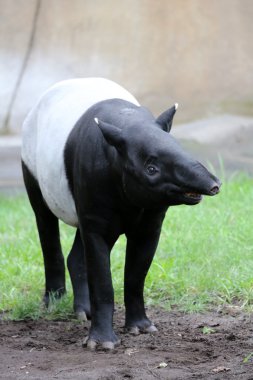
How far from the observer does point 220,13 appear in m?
11.9

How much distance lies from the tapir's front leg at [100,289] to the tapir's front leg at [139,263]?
17 cm

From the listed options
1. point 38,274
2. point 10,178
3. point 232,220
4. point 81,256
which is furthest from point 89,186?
point 10,178

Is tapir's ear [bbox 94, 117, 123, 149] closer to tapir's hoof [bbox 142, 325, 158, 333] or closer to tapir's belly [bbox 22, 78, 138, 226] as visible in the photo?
tapir's belly [bbox 22, 78, 138, 226]

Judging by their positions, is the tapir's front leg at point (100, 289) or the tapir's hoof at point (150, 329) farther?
the tapir's hoof at point (150, 329)

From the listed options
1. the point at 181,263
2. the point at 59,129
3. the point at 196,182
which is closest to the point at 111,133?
the point at 196,182

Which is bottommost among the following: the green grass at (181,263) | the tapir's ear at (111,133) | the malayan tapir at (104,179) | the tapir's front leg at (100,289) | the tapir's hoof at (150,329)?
the green grass at (181,263)

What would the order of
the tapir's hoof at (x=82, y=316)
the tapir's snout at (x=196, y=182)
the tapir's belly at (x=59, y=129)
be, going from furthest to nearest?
1. the tapir's hoof at (x=82, y=316)
2. the tapir's belly at (x=59, y=129)
3. the tapir's snout at (x=196, y=182)

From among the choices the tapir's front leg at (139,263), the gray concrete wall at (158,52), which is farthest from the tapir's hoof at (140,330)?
the gray concrete wall at (158,52)

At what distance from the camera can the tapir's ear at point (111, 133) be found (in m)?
4.38

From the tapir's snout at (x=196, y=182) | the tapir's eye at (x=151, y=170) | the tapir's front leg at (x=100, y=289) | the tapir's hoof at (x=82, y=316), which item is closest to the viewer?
the tapir's snout at (x=196, y=182)

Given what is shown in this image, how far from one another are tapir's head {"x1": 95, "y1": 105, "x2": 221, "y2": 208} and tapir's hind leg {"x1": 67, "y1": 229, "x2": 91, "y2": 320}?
1364 mm

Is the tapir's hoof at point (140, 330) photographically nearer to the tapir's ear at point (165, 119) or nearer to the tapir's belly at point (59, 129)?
the tapir's belly at point (59, 129)

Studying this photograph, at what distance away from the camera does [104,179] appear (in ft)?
15.1

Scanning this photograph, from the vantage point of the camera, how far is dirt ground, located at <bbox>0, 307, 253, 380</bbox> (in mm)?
4336
